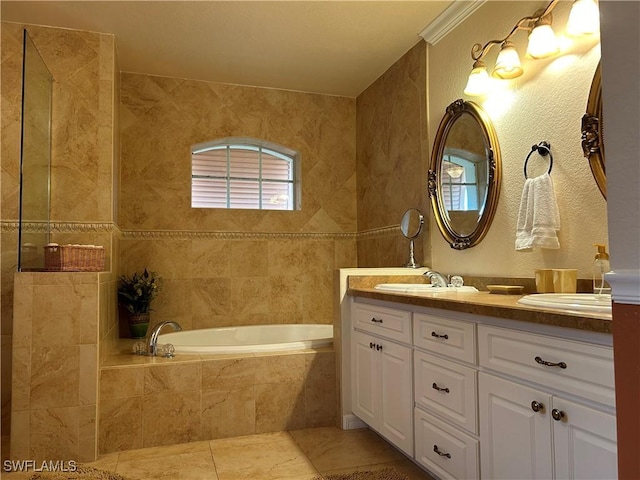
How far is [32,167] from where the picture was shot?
2617 millimetres

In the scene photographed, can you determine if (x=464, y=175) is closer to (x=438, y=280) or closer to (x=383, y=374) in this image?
(x=438, y=280)

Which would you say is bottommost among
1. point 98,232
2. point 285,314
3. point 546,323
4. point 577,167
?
point 285,314

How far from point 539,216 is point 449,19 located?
142 cm

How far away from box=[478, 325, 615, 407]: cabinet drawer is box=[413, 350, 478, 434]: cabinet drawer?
0.48ft

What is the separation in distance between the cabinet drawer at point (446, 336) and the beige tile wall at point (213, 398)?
991 mm

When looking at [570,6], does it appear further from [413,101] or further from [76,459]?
[76,459]

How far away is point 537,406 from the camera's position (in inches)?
56.2

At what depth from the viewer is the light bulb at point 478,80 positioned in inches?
100

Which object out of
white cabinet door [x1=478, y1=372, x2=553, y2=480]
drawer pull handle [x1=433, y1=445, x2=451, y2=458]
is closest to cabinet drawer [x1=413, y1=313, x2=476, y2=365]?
white cabinet door [x1=478, y1=372, x2=553, y2=480]

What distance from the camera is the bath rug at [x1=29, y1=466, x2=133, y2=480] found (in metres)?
2.24

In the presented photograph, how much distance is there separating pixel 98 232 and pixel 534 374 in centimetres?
261

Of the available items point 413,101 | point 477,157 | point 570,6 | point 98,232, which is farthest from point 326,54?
point 98,232

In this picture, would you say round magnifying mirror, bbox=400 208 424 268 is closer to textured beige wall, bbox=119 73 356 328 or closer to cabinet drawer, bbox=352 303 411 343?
cabinet drawer, bbox=352 303 411 343

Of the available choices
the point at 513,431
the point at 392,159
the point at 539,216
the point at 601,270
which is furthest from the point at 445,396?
the point at 392,159
